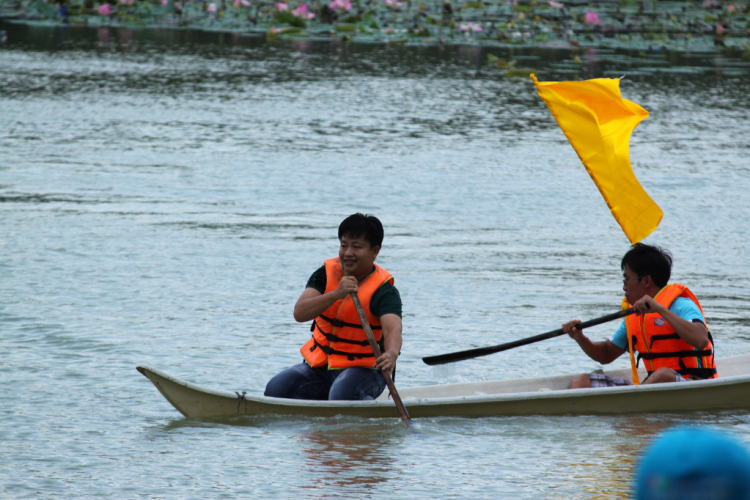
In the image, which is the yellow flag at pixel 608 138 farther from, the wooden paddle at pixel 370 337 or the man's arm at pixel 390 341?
the wooden paddle at pixel 370 337

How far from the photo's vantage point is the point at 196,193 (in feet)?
34.4

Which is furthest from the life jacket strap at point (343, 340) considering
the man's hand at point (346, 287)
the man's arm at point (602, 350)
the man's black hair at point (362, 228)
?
the man's arm at point (602, 350)

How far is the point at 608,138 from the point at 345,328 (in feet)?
5.88

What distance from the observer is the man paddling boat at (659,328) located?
189 inches

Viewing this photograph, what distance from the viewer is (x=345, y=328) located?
4844 millimetres

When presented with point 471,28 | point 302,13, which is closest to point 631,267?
point 471,28

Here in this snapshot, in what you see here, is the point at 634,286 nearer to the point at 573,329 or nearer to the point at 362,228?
the point at 573,329

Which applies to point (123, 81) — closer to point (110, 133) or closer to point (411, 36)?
point (110, 133)

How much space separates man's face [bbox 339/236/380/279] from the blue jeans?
51 cm

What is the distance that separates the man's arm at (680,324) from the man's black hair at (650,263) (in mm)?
180

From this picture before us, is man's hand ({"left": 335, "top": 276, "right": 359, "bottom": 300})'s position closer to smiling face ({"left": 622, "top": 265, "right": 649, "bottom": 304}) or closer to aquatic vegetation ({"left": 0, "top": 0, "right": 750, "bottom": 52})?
smiling face ({"left": 622, "top": 265, "right": 649, "bottom": 304})

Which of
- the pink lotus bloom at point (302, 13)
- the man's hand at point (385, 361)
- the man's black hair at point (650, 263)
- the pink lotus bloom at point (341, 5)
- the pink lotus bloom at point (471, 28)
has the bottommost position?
the man's hand at point (385, 361)

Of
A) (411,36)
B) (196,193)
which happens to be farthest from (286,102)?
(411,36)

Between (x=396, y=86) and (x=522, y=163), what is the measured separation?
616 centimetres
